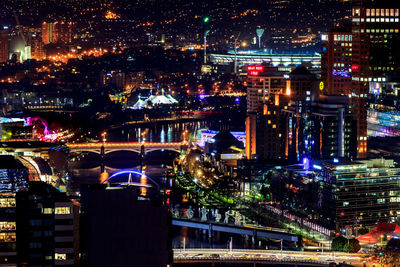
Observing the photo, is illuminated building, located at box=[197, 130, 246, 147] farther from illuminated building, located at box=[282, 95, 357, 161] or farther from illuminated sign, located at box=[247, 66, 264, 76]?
illuminated building, located at box=[282, 95, 357, 161]

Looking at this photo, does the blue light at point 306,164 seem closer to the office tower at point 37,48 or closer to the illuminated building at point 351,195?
the illuminated building at point 351,195

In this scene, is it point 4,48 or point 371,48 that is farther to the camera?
point 4,48

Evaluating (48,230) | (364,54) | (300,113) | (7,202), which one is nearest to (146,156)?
(300,113)

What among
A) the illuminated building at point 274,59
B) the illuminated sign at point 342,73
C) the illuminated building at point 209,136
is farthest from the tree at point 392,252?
the illuminated building at point 274,59

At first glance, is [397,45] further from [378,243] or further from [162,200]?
[162,200]

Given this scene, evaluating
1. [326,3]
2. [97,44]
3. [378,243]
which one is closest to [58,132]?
[326,3]

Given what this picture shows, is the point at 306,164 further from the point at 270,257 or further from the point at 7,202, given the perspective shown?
the point at 7,202
